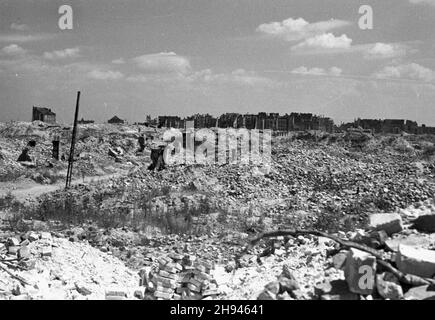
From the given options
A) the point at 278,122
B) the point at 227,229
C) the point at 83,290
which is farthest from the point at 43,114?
the point at 83,290

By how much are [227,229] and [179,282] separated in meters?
3.63

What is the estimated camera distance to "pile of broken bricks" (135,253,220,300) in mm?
5020

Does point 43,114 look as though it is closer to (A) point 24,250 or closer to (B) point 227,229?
(B) point 227,229

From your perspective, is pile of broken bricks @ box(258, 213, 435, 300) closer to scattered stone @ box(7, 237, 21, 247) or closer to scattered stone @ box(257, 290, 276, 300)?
scattered stone @ box(257, 290, 276, 300)

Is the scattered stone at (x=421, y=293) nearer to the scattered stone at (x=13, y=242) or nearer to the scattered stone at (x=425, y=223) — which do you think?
the scattered stone at (x=425, y=223)

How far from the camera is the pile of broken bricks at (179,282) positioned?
16.5 ft

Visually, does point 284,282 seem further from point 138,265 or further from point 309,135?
point 309,135

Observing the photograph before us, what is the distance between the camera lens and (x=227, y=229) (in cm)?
886

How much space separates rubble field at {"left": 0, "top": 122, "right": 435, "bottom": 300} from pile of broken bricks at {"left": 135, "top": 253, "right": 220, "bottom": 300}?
0.05 ft

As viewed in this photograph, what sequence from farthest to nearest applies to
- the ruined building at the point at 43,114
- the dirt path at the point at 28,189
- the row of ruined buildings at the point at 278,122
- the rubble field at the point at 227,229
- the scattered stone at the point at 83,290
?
1. the ruined building at the point at 43,114
2. the row of ruined buildings at the point at 278,122
3. the dirt path at the point at 28,189
4. the scattered stone at the point at 83,290
5. the rubble field at the point at 227,229

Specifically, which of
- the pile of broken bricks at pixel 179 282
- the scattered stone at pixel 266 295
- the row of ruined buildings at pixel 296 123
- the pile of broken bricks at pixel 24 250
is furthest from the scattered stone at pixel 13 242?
the row of ruined buildings at pixel 296 123

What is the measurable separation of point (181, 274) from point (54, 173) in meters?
12.8

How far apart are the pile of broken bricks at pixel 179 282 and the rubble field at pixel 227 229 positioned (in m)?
0.02
